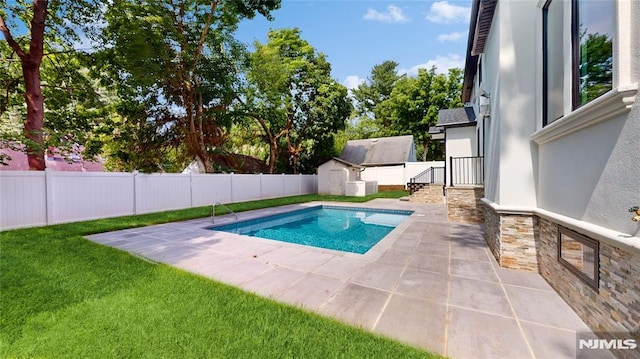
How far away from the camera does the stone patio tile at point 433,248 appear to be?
5077 millimetres

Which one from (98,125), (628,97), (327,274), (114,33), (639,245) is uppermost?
(114,33)

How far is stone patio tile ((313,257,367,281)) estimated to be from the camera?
394 cm

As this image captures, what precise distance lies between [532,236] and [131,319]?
5852mm

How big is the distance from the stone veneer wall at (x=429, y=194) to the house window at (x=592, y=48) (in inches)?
472

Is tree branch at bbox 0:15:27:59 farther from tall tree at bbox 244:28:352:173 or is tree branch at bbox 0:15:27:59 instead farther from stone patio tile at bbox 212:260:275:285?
tall tree at bbox 244:28:352:173

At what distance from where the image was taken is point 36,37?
8.10 meters

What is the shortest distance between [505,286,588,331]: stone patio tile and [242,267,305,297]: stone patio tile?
291 cm

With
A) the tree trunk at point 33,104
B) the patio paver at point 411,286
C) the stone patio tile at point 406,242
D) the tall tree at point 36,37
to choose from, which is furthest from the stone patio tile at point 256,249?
the tree trunk at point 33,104

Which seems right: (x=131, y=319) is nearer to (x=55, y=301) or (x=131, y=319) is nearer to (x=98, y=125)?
(x=55, y=301)

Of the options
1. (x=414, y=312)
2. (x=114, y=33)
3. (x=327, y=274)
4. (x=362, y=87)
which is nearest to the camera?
(x=414, y=312)

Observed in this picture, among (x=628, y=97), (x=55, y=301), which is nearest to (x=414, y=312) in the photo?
(x=628, y=97)

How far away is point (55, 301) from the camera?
3.00 meters

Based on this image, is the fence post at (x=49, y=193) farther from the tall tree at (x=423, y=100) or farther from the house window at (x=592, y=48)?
the tall tree at (x=423, y=100)

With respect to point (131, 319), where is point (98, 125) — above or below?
above
